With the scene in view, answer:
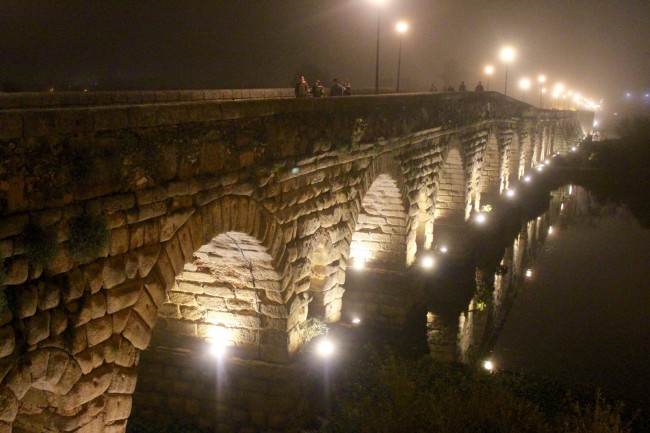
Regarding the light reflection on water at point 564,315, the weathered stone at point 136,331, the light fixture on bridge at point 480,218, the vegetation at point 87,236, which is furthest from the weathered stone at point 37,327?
the light fixture on bridge at point 480,218

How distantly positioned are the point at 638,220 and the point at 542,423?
81.0ft

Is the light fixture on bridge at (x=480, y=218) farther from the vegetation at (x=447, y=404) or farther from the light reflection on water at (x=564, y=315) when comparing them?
the vegetation at (x=447, y=404)

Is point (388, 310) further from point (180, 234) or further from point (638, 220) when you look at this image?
point (638, 220)

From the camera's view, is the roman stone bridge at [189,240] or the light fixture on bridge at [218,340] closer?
the roman stone bridge at [189,240]

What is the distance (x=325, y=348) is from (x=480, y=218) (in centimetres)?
1398

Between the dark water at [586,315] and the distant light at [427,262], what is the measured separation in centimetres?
238

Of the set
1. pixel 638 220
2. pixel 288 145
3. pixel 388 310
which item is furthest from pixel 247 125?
pixel 638 220

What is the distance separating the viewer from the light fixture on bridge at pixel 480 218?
71.2ft

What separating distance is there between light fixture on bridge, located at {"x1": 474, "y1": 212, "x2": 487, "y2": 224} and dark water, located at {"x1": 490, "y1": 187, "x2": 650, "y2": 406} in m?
2.26

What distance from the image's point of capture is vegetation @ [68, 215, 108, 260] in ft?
15.0

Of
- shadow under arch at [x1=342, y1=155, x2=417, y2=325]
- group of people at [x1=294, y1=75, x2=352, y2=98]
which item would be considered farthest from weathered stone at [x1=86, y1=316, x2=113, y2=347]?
shadow under arch at [x1=342, y1=155, x2=417, y2=325]

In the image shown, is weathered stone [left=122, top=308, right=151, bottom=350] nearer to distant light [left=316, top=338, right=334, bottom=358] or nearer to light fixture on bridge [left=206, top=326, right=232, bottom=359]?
light fixture on bridge [left=206, top=326, right=232, bottom=359]

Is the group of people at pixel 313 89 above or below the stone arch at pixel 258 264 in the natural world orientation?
above

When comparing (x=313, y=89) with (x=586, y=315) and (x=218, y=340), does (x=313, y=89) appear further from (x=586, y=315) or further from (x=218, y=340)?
(x=586, y=315)
